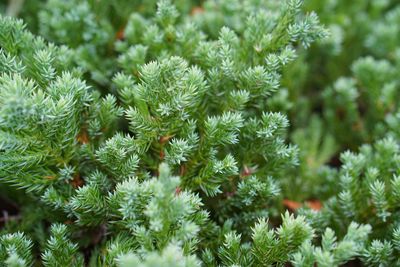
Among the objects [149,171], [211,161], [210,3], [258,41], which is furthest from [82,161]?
[210,3]

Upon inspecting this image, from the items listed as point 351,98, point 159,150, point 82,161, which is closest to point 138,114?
point 159,150

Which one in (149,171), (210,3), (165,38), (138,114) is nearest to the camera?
(138,114)

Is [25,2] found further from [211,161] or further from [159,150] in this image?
[211,161]

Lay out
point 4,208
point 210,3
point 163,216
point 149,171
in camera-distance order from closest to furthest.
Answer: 1. point 163,216
2. point 149,171
3. point 4,208
4. point 210,3

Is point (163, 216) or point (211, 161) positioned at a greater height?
point (211, 161)

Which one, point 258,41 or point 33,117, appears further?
point 258,41

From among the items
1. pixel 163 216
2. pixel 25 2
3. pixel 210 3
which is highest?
pixel 25 2
